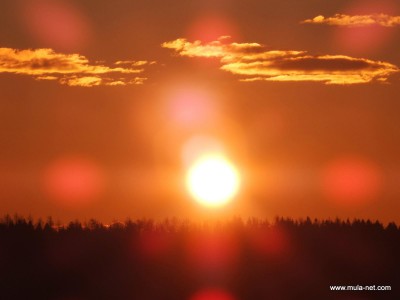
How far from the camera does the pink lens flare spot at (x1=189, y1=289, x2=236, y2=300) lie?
78500mm

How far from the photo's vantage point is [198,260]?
87.9 meters

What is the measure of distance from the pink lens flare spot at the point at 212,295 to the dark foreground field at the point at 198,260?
0.07 m

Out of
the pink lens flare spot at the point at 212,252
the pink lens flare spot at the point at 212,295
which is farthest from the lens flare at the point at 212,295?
the pink lens flare spot at the point at 212,252

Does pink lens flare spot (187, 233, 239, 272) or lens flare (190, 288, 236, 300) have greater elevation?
pink lens flare spot (187, 233, 239, 272)

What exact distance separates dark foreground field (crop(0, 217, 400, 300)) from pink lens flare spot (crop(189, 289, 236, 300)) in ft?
0.23

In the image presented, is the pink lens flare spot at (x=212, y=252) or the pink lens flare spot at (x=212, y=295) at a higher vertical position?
the pink lens flare spot at (x=212, y=252)

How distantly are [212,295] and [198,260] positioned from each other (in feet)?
28.8

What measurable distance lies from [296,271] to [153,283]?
1175 centimetres

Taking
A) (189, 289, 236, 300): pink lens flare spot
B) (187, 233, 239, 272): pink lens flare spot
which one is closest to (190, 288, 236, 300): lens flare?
(189, 289, 236, 300): pink lens flare spot

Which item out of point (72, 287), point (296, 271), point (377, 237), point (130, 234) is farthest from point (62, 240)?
point (377, 237)

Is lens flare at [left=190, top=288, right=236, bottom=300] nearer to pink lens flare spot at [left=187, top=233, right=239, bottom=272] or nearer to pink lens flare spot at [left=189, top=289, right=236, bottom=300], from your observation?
pink lens flare spot at [left=189, top=289, right=236, bottom=300]

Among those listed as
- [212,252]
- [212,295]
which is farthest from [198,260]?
[212,295]

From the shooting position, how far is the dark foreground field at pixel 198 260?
7844 centimetres

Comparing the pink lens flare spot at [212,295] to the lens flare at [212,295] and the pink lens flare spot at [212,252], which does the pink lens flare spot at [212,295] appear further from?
the pink lens flare spot at [212,252]
